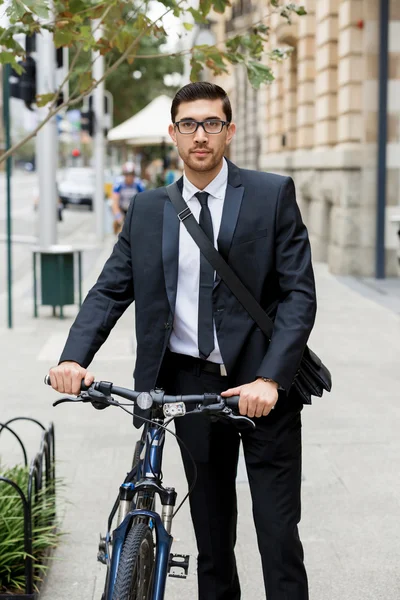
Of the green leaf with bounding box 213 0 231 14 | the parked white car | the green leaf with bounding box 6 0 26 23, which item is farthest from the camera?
the parked white car

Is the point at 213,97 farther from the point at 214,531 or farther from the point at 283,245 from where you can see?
the point at 214,531

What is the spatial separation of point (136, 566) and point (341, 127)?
14433 millimetres

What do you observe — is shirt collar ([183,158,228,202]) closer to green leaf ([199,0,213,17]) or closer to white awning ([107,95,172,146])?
green leaf ([199,0,213,17])

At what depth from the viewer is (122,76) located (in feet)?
153

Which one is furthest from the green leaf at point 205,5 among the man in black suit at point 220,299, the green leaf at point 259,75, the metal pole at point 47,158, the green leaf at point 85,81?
the metal pole at point 47,158

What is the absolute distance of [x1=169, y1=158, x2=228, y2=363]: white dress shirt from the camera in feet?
10.3

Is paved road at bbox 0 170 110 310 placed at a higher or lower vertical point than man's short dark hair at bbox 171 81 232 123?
lower

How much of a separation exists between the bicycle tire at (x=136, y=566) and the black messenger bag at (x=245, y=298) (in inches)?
26.8

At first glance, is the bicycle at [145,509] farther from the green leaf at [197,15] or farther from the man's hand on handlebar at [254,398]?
the green leaf at [197,15]

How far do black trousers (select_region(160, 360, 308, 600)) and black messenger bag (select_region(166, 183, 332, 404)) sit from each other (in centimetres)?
8

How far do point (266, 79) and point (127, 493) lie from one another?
2.40 meters

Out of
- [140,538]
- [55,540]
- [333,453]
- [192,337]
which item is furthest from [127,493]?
[333,453]

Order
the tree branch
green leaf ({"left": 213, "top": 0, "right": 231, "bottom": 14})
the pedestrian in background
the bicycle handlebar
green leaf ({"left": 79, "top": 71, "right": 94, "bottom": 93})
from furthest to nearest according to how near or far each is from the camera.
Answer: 1. the pedestrian in background
2. green leaf ({"left": 79, "top": 71, "right": 94, "bottom": 93})
3. the tree branch
4. green leaf ({"left": 213, "top": 0, "right": 231, "bottom": 14})
5. the bicycle handlebar

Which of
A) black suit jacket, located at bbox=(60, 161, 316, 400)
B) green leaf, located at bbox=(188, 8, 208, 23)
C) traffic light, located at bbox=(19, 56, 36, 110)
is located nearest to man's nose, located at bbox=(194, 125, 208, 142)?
black suit jacket, located at bbox=(60, 161, 316, 400)
